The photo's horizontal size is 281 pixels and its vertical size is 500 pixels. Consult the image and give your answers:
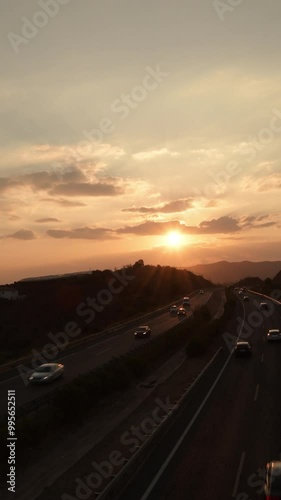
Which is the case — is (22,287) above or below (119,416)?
above

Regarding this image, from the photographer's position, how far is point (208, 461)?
18.0 metres

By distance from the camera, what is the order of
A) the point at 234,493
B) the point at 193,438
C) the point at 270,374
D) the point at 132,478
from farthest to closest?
the point at 270,374 < the point at 193,438 < the point at 132,478 < the point at 234,493

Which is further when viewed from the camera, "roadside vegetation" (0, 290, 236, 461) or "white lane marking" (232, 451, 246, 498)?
"roadside vegetation" (0, 290, 236, 461)

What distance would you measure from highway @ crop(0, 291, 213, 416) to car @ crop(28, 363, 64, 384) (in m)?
0.33

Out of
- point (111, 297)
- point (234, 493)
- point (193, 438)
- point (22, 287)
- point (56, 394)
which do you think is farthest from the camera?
point (22, 287)

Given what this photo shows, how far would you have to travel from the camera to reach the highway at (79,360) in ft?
97.9

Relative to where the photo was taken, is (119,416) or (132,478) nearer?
(132,478)

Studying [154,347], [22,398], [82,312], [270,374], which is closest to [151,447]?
[22,398]

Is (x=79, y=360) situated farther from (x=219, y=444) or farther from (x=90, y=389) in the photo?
(x=219, y=444)

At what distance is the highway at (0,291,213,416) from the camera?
97.9ft

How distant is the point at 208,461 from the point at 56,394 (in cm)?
1028

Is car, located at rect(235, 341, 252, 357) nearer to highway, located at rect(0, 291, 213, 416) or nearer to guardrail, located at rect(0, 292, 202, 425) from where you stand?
highway, located at rect(0, 291, 213, 416)

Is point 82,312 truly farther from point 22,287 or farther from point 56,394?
point 56,394

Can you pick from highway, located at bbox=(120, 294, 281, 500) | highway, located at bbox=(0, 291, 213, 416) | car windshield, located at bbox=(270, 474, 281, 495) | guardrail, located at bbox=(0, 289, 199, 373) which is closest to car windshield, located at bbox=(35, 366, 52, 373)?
highway, located at bbox=(0, 291, 213, 416)
